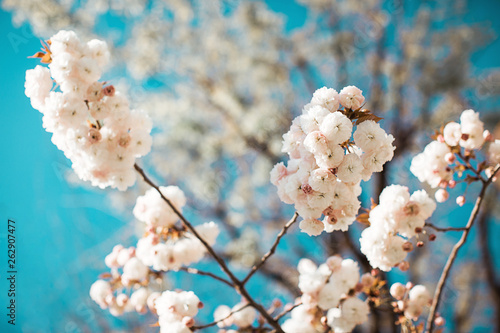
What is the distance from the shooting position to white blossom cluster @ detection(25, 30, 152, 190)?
0.98m

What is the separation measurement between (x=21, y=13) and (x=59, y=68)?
2899 millimetres

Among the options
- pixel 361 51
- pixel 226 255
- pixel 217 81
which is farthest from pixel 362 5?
pixel 226 255

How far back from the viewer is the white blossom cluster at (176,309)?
1089 millimetres

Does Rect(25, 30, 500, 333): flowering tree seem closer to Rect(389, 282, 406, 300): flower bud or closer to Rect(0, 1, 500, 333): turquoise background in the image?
Rect(389, 282, 406, 300): flower bud

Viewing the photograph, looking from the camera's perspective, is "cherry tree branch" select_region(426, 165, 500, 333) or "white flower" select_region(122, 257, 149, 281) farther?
"white flower" select_region(122, 257, 149, 281)

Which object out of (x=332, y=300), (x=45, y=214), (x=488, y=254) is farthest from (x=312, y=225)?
(x=488, y=254)

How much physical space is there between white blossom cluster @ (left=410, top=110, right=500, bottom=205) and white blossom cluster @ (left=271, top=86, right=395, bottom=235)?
1.32ft

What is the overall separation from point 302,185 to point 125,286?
2.67 feet

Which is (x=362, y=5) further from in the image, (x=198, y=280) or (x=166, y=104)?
(x=198, y=280)

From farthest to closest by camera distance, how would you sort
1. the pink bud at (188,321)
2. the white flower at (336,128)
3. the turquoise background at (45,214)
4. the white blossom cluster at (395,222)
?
the turquoise background at (45,214)
the pink bud at (188,321)
the white blossom cluster at (395,222)
the white flower at (336,128)

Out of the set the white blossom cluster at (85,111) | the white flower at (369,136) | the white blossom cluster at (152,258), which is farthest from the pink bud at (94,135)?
the white flower at (369,136)

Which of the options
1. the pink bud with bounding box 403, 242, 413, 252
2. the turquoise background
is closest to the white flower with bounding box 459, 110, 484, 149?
the pink bud with bounding box 403, 242, 413, 252

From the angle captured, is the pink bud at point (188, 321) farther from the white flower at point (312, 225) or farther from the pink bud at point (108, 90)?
the pink bud at point (108, 90)

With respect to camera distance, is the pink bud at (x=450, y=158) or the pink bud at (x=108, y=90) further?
the pink bud at (x=450, y=158)
